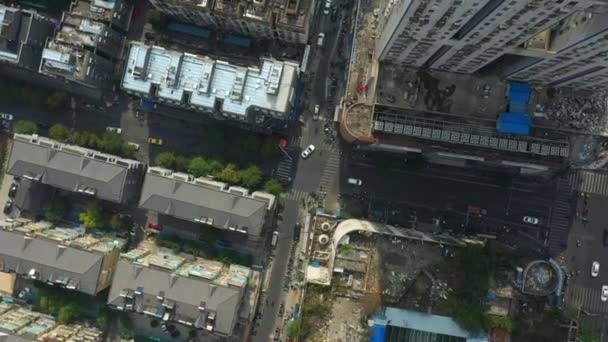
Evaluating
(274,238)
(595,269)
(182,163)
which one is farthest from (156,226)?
(595,269)

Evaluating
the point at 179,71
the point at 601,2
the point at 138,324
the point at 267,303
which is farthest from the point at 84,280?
the point at 601,2

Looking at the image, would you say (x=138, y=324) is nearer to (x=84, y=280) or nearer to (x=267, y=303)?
(x=84, y=280)

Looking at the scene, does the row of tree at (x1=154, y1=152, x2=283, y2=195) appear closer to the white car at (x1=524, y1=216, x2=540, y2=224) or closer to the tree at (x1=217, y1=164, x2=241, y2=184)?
the tree at (x1=217, y1=164, x2=241, y2=184)

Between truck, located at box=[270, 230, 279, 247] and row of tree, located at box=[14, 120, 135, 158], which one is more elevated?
row of tree, located at box=[14, 120, 135, 158]

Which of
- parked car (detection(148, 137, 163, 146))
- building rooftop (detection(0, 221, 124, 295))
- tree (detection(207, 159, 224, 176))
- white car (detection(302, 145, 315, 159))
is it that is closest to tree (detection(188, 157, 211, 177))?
tree (detection(207, 159, 224, 176))

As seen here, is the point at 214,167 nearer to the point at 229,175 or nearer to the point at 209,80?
the point at 229,175
